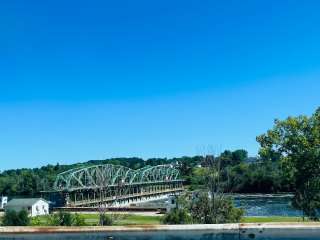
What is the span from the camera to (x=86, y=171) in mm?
168000

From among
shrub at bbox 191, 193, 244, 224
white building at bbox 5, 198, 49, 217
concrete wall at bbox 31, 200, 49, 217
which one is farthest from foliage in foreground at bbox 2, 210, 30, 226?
concrete wall at bbox 31, 200, 49, 217

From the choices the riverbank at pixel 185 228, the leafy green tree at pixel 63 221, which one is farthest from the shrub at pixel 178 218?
the riverbank at pixel 185 228

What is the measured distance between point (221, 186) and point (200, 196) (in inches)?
90.0

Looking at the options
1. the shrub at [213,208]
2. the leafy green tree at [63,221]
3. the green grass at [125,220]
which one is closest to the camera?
the leafy green tree at [63,221]

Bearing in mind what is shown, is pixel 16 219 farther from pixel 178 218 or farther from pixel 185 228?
pixel 185 228

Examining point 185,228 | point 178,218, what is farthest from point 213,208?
point 185,228

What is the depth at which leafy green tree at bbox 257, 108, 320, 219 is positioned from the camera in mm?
39250

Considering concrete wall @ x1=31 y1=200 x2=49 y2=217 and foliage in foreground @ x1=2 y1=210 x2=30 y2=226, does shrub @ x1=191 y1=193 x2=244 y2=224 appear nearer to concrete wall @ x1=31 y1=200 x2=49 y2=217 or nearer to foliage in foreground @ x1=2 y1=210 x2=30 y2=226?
foliage in foreground @ x1=2 y1=210 x2=30 y2=226

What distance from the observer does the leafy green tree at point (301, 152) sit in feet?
129

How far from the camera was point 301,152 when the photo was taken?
3950cm

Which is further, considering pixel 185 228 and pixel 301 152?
pixel 301 152

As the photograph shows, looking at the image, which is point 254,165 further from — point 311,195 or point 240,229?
point 240,229

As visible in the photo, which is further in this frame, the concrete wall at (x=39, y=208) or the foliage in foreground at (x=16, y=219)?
→ the concrete wall at (x=39, y=208)

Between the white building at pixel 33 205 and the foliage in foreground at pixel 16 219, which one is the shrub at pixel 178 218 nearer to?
the foliage in foreground at pixel 16 219
